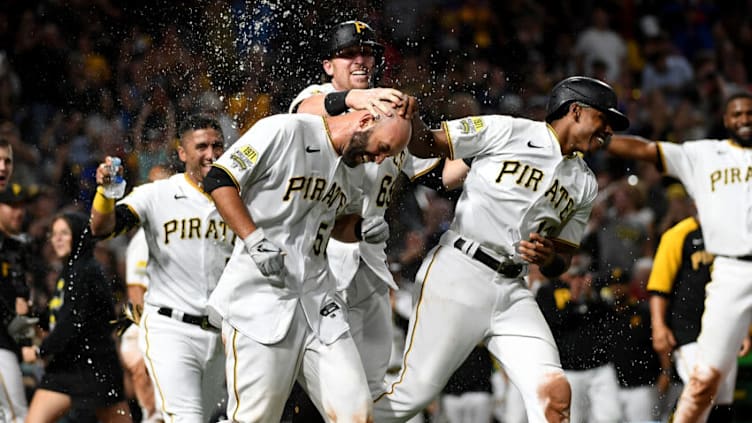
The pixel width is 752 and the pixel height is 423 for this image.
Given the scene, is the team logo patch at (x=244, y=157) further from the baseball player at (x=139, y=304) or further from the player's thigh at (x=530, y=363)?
the baseball player at (x=139, y=304)

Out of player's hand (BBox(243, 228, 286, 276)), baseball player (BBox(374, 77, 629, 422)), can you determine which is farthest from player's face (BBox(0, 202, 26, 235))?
player's hand (BBox(243, 228, 286, 276))

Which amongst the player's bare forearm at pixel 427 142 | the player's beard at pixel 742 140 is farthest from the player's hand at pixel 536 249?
the player's beard at pixel 742 140

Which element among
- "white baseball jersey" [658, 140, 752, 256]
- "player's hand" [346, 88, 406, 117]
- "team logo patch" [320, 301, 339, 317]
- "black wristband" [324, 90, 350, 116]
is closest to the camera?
"player's hand" [346, 88, 406, 117]

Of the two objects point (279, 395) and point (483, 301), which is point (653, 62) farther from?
point (279, 395)

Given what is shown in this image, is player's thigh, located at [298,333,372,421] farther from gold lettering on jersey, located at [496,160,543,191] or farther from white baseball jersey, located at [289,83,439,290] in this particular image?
gold lettering on jersey, located at [496,160,543,191]

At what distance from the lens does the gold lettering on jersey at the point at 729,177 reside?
937 cm

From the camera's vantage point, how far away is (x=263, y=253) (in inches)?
238

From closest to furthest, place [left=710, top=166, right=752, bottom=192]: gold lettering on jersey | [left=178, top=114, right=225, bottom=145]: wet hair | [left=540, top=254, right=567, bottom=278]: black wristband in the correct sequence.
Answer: [left=540, top=254, right=567, bottom=278]: black wristband, [left=178, top=114, right=225, bottom=145]: wet hair, [left=710, top=166, right=752, bottom=192]: gold lettering on jersey

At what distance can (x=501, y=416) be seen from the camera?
11.2 metres

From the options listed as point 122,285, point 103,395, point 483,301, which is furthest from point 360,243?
point 122,285

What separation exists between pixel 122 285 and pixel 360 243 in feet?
15.4

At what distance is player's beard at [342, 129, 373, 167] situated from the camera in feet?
20.6

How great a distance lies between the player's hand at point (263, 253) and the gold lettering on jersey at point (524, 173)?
1.61m

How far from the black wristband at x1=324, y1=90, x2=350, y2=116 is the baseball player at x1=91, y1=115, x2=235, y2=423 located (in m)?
1.29
